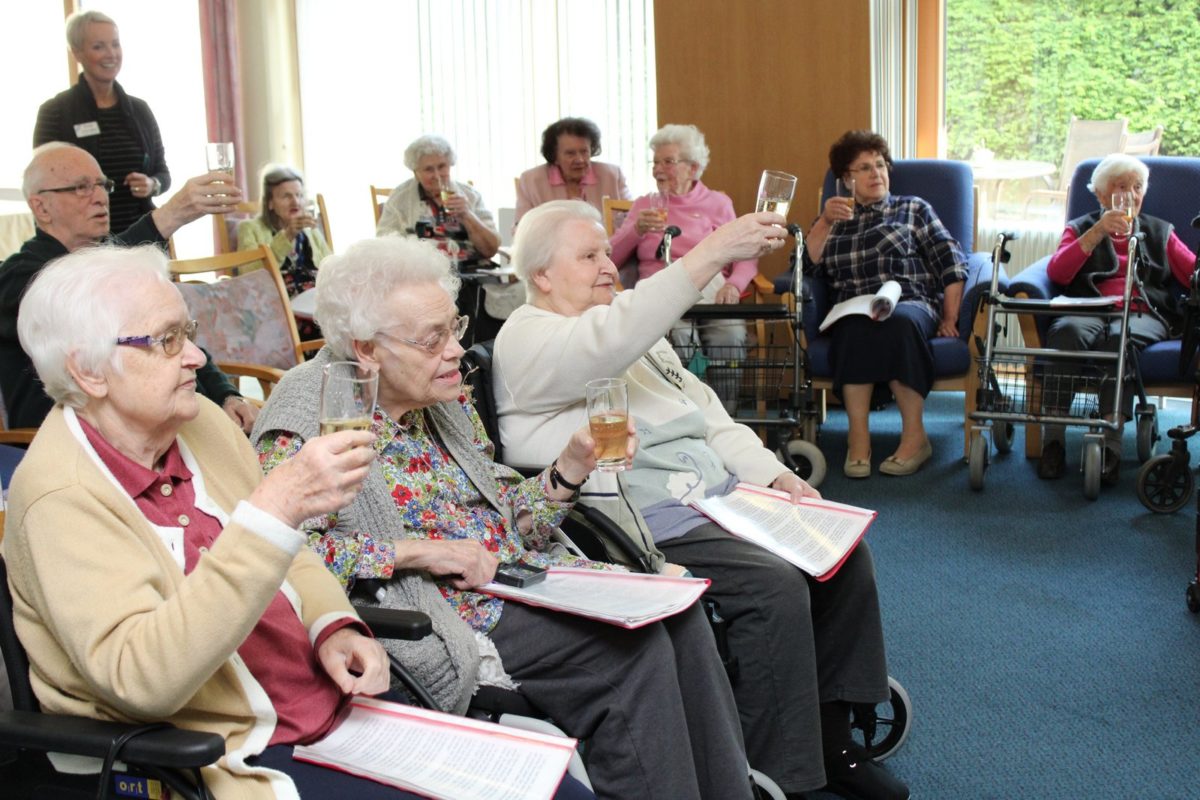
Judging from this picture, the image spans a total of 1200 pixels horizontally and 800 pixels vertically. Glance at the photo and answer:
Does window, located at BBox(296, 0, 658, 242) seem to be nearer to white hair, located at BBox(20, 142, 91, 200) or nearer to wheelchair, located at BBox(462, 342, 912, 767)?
white hair, located at BBox(20, 142, 91, 200)

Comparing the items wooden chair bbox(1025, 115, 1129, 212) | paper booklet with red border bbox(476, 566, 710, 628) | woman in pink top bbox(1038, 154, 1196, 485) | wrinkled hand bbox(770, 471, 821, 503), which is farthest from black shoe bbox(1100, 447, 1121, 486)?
paper booklet with red border bbox(476, 566, 710, 628)

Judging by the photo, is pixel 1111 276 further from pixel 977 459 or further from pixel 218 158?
pixel 218 158

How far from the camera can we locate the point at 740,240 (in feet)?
7.17

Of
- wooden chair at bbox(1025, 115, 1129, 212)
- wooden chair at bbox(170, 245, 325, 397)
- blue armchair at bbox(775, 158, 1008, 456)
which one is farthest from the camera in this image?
wooden chair at bbox(1025, 115, 1129, 212)

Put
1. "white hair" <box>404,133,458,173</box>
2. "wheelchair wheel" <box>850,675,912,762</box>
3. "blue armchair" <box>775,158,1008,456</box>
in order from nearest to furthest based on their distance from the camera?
1. "wheelchair wheel" <box>850,675,912,762</box>
2. "blue armchair" <box>775,158,1008,456</box>
3. "white hair" <box>404,133,458,173</box>

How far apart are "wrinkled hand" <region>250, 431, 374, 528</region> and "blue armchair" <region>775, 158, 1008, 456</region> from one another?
329cm

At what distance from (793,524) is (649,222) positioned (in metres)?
2.14

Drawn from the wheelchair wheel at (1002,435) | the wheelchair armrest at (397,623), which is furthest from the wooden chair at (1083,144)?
the wheelchair armrest at (397,623)

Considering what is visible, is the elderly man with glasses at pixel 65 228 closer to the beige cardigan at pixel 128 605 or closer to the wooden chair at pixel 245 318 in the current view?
the wooden chair at pixel 245 318

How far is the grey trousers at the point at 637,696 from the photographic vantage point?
1.75 meters

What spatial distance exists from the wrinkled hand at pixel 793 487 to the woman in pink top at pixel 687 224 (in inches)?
74.7

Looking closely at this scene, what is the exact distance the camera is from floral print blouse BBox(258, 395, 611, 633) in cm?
174

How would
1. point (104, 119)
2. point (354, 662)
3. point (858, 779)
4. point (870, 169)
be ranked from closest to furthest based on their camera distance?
1. point (354, 662)
2. point (858, 779)
3. point (104, 119)
4. point (870, 169)

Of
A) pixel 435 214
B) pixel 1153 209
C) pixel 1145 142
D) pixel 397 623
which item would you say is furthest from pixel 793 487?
pixel 1145 142
